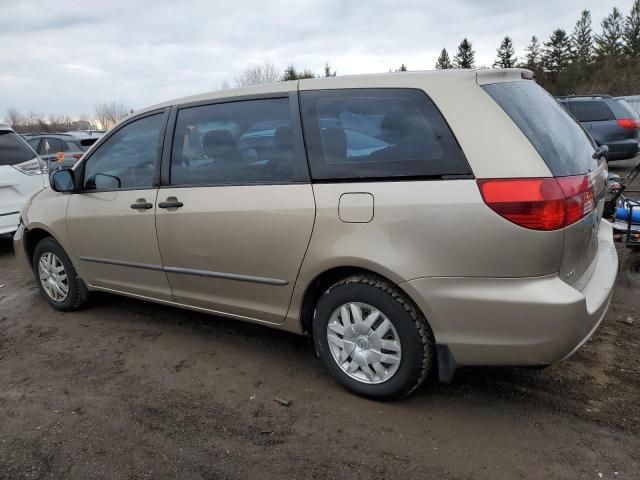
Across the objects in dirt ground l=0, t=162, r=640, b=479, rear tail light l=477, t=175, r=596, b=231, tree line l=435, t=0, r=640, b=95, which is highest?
tree line l=435, t=0, r=640, b=95

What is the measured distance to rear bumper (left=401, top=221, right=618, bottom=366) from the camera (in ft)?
7.73

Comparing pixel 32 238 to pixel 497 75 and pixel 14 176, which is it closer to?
pixel 14 176

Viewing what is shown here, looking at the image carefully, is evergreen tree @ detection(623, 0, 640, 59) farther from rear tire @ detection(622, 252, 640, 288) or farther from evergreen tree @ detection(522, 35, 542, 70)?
rear tire @ detection(622, 252, 640, 288)

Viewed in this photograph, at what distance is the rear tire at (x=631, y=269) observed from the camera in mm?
4465

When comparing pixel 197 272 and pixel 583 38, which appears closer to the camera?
pixel 197 272

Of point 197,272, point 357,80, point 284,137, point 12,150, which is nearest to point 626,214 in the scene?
point 357,80

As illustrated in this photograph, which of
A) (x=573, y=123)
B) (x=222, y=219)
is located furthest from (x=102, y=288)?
(x=573, y=123)

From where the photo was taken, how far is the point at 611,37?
5694 cm

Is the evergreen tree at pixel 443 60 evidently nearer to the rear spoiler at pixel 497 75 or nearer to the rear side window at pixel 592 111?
the rear side window at pixel 592 111

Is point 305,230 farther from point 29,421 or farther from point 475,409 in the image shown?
point 29,421

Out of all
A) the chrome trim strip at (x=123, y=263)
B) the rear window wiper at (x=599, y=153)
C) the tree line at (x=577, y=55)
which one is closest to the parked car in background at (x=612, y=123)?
the rear window wiper at (x=599, y=153)

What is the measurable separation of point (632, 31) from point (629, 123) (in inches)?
2190

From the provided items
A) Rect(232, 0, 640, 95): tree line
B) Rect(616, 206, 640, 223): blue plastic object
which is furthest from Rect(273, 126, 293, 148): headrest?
Rect(232, 0, 640, 95): tree line

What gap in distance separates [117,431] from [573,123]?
307 centimetres
